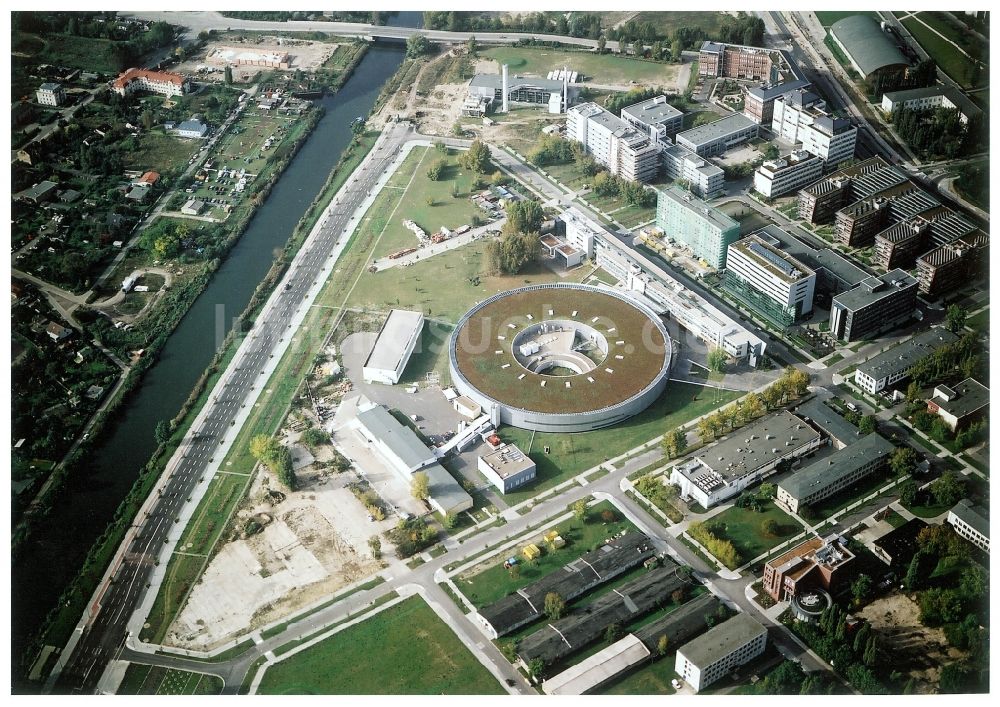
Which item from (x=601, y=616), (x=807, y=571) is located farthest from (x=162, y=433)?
(x=807, y=571)

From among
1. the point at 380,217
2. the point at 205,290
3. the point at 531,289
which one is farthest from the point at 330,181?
the point at 531,289

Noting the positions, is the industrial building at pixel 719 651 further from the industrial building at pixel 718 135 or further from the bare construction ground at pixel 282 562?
the industrial building at pixel 718 135

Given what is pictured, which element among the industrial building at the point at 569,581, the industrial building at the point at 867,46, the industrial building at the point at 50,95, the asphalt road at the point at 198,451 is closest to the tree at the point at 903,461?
the industrial building at the point at 569,581

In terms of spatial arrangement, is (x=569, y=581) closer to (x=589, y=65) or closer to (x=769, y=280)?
(x=769, y=280)

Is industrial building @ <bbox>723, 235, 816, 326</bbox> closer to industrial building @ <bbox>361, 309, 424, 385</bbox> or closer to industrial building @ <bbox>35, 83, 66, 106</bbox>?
industrial building @ <bbox>361, 309, 424, 385</bbox>

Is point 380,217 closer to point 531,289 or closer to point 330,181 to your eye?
point 330,181
